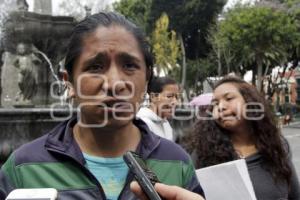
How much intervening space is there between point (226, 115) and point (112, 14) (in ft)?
4.45

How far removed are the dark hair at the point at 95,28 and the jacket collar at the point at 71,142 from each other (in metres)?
0.16

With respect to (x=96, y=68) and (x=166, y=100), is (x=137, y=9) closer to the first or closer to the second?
(x=166, y=100)

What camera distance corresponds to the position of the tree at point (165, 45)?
1795 inches

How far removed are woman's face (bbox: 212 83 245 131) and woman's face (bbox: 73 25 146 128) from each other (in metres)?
1.35

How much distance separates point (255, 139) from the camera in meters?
2.90

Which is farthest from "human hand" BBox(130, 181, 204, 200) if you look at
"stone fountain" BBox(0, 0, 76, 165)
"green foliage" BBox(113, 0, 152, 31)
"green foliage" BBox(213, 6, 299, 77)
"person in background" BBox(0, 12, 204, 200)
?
"green foliage" BBox(113, 0, 152, 31)

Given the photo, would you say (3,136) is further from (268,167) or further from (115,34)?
(115,34)

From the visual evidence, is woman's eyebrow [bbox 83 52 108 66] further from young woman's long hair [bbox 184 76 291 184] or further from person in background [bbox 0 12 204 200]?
young woman's long hair [bbox 184 76 291 184]

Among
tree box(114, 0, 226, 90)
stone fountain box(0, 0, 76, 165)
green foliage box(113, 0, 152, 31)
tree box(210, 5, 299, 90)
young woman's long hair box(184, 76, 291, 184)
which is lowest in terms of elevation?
young woman's long hair box(184, 76, 291, 184)

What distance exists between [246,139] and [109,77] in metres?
1.57

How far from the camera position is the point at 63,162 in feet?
5.01

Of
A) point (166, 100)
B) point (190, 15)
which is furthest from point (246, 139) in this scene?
point (190, 15)

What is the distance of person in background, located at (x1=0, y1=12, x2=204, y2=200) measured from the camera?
1488mm

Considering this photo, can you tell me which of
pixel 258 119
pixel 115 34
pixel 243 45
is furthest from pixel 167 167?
pixel 243 45
